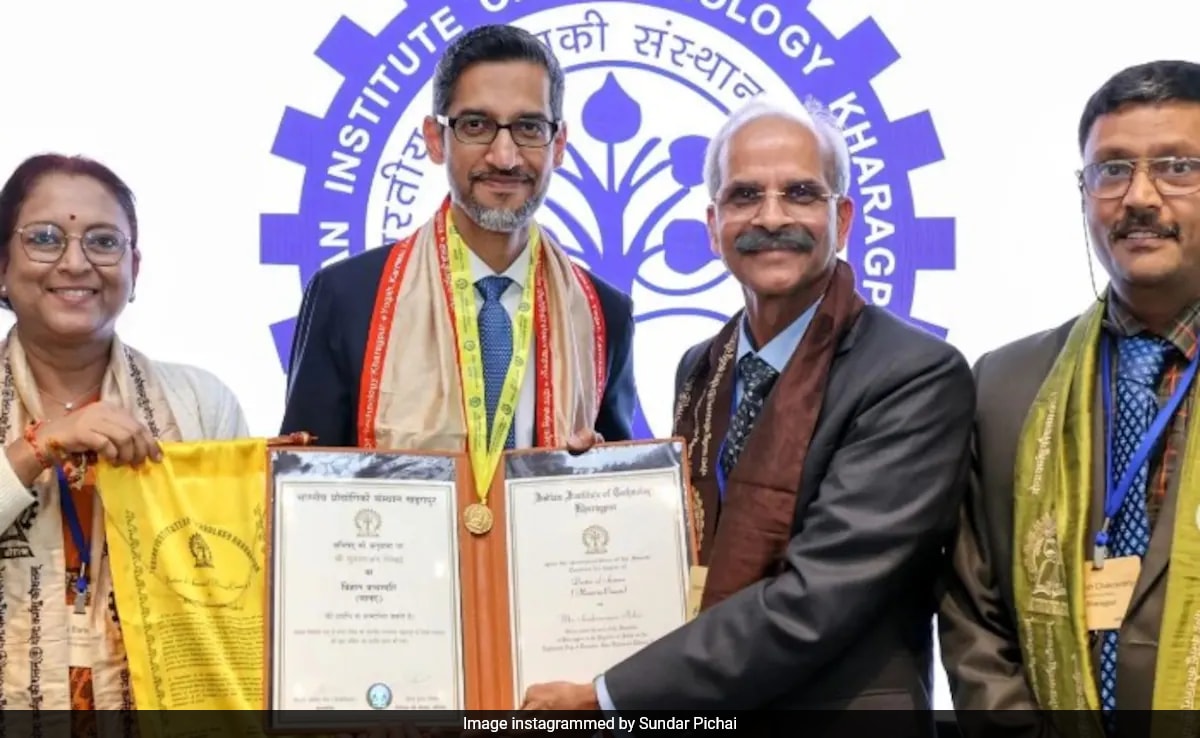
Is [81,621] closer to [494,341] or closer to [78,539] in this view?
[78,539]

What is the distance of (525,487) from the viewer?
9.07 ft

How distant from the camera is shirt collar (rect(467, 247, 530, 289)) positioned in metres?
3.12

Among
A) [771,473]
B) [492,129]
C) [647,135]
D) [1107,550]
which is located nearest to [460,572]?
[771,473]

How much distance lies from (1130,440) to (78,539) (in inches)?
79.0

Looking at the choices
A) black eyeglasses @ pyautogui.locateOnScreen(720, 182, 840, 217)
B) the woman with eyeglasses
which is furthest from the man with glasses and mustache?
the woman with eyeglasses

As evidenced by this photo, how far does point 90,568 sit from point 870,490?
1.51 meters

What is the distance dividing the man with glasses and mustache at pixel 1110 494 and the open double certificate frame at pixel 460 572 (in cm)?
60

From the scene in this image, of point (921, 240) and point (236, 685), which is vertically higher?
point (921, 240)

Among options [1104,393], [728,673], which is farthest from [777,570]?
[1104,393]

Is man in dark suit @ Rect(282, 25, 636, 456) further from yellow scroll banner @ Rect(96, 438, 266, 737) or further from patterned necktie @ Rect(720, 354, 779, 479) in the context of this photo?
patterned necktie @ Rect(720, 354, 779, 479)

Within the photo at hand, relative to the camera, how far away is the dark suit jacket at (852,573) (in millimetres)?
2529

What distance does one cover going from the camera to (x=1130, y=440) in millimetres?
2570

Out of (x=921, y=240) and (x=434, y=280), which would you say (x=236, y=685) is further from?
(x=921, y=240)

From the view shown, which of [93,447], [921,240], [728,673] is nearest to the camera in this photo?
[728,673]
